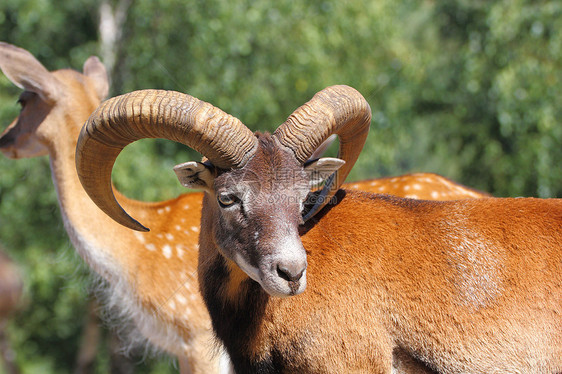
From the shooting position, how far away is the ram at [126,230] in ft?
22.3

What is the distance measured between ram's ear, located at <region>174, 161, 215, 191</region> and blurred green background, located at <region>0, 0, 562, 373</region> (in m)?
5.90

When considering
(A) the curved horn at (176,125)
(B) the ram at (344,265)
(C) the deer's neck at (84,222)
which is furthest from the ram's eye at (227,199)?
(C) the deer's neck at (84,222)

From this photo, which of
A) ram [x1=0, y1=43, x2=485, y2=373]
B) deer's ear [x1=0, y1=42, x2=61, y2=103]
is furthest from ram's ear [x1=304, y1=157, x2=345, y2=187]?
deer's ear [x1=0, y1=42, x2=61, y2=103]

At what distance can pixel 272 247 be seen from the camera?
419 cm

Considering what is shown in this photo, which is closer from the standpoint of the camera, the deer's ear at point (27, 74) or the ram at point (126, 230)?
the ram at point (126, 230)

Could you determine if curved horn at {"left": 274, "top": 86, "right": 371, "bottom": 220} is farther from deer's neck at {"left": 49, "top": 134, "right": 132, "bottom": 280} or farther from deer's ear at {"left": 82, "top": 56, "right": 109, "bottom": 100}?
deer's ear at {"left": 82, "top": 56, "right": 109, "bottom": 100}

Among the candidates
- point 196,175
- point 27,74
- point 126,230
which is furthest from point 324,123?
point 27,74

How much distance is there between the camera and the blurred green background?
11.6 meters

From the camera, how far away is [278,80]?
12086mm

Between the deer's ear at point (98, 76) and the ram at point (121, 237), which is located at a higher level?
the deer's ear at point (98, 76)

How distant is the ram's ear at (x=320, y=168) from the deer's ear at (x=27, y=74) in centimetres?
377

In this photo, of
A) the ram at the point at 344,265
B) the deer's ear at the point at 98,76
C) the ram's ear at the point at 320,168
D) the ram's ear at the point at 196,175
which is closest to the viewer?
the ram at the point at 344,265

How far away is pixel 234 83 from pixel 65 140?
17.0 ft

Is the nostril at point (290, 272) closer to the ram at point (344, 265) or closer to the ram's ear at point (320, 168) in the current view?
the ram at point (344, 265)
